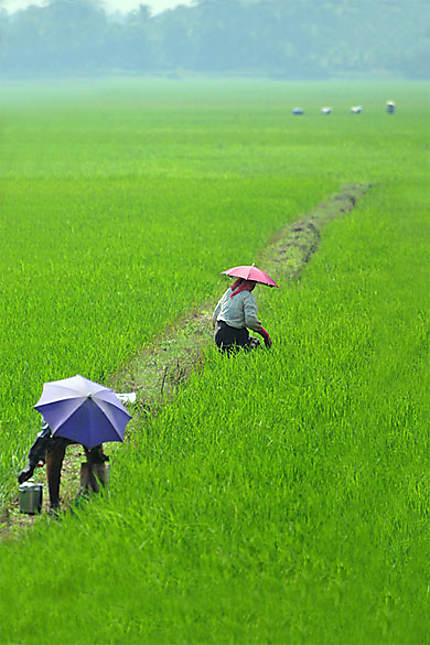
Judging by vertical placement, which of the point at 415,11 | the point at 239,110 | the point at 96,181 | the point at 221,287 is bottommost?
the point at 221,287

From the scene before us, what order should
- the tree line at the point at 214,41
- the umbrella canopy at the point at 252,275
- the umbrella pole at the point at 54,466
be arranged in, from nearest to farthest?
the umbrella pole at the point at 54,466
the umbrella canopy at the point at 252,275
the tree line at the point at 214,41

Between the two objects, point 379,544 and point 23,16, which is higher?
point 23,16

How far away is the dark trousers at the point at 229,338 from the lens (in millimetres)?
6270

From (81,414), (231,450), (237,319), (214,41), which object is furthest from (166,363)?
(214,41)

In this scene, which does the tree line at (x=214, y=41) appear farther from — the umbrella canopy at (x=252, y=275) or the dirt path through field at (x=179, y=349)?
the umbrella canopy at (x=252, y=275)

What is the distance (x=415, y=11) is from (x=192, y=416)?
195 metres

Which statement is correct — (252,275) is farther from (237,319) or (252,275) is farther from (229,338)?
(229,338)

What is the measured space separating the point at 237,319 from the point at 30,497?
2469mm

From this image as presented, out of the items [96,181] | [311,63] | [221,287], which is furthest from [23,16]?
[221,287]

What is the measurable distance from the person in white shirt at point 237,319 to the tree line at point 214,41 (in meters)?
135

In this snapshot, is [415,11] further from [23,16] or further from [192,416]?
[192,416]

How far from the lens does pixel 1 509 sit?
4203 mm

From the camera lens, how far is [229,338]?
20.8ft

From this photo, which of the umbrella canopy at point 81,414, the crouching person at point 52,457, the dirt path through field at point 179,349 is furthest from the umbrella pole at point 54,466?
the dirt path through field at point 179,349
